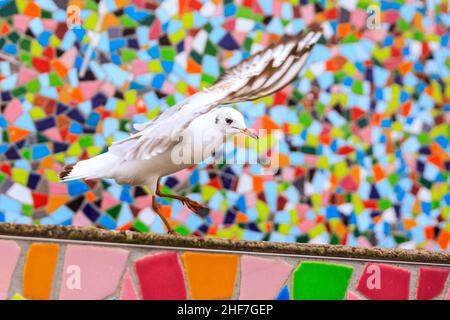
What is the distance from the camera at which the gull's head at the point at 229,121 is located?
2.44 meters

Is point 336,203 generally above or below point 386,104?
below

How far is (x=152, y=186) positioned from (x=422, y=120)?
1142mm

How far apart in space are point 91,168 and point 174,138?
0.29 m

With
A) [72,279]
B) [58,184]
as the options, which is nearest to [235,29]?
[58,184]

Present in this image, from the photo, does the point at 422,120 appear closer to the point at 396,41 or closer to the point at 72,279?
the point at 396,41

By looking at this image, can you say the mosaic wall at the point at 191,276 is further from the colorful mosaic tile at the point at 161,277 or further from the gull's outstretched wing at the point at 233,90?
the gull's outstretched wing at the point at 233,90

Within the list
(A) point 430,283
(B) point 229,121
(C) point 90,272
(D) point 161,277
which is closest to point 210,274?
(D) point 161,277

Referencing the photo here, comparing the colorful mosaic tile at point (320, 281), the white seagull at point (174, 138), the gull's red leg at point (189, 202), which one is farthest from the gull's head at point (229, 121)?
the colorful mosaic tile at point (320, 281)

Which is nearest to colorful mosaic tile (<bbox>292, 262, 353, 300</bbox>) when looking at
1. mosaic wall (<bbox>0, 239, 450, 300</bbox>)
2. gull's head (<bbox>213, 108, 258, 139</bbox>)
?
mosaic wall (<bbox>0, 239, 450, 300</bbox>)

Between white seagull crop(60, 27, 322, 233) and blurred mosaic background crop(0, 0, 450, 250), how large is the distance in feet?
0.11

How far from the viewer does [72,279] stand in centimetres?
229

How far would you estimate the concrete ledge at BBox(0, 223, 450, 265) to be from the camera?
2275mm

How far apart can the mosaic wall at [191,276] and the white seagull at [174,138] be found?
173 mm

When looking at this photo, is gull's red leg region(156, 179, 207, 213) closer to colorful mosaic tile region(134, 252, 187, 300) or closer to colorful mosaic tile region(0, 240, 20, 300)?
colorful mosaic tile region(134, 252, 187, 300)
